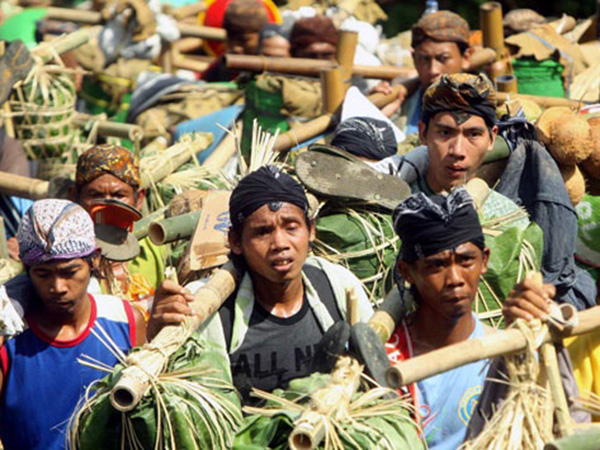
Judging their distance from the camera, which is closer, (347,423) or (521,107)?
(347,423)

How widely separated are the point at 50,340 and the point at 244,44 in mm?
5871

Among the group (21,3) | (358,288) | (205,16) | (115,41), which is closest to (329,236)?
(358,288)

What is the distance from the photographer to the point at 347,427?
4414mm

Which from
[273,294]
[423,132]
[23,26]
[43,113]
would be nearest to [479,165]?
[423,132]

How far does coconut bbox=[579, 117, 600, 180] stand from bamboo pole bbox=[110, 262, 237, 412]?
202 centimetres

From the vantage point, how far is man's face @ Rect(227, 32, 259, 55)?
35.8ft

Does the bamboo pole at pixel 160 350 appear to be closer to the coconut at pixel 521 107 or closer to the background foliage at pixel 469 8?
the coconut at pixel 521 107

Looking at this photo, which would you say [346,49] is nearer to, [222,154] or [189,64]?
[222,154]

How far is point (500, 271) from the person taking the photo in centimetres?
568

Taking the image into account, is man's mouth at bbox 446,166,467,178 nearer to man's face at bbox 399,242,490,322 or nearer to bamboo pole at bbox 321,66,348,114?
man's face at bbox 399,242,490,322

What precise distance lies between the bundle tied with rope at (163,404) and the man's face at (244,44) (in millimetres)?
6208

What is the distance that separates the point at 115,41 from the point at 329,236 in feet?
19.4

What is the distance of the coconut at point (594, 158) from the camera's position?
6496mm

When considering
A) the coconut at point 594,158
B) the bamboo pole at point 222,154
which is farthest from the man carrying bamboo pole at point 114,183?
the coconut at point 594,158
